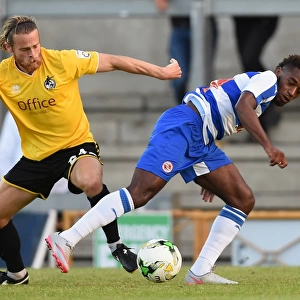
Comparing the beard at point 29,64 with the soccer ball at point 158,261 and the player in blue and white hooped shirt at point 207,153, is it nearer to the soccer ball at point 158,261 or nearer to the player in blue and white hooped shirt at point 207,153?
the player in blue and white hooped shirt at point 207,153

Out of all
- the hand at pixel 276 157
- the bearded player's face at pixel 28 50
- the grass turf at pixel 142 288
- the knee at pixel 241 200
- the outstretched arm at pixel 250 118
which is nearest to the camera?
the grass turf at pixel 142 288

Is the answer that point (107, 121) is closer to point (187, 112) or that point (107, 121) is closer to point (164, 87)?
point (164, 87)

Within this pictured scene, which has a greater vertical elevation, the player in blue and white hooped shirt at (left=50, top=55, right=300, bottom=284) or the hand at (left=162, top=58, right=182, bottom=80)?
the hand at (left=162, top=58, right=182, bottom=80)

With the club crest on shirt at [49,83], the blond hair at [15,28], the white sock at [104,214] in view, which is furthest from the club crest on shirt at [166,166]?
the blond hair at [15,28]

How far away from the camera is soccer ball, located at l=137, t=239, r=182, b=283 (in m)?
7.59

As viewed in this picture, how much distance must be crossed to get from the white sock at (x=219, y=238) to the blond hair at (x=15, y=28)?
2.12 metres

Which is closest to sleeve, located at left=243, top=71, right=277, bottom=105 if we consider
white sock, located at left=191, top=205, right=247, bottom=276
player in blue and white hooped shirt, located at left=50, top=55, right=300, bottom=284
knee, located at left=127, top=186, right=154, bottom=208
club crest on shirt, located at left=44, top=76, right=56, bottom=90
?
player in blue and white hooped shirt, located at left=50, top=55, right=300, bottom=284

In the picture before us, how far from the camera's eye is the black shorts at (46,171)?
8.05 meters

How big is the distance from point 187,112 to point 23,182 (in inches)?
56.5

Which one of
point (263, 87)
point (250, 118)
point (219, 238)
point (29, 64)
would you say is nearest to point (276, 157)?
point (250, 118)

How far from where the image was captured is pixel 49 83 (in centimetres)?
798

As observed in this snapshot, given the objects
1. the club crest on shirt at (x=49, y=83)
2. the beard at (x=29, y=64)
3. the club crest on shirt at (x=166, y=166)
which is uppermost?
the beard at (x=29, y=64)

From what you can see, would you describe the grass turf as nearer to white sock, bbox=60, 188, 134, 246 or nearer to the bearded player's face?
white sock, bbox=60, 188, 134, 246

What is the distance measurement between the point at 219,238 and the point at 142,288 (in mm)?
743
